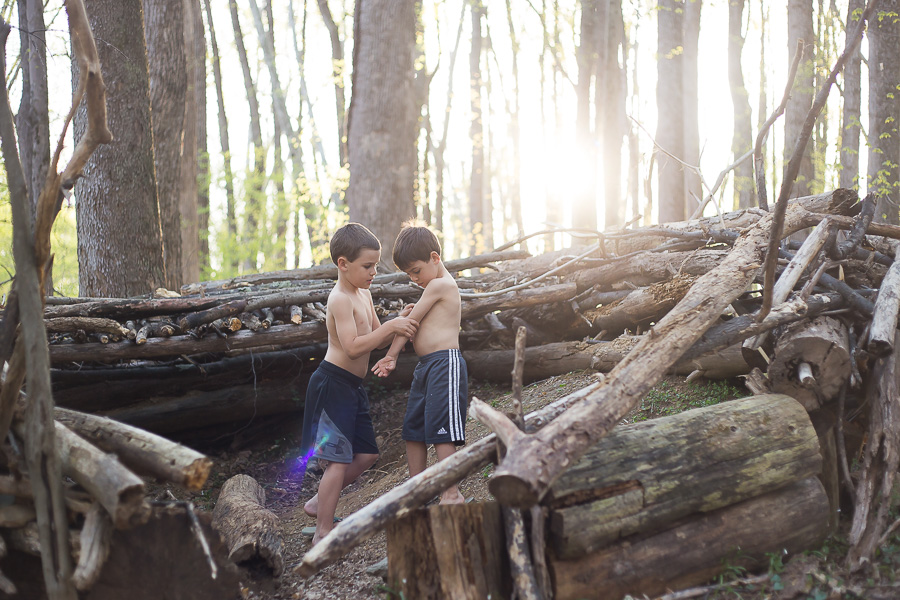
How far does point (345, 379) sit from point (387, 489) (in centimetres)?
105

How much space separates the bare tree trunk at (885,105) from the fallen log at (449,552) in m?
8.41

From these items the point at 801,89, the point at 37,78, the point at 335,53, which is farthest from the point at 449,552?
the point at 335,53

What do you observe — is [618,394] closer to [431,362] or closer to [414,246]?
[431,362]

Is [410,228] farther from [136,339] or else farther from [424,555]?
[136,339]

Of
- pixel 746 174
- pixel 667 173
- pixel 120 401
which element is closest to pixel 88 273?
pixel 120 401

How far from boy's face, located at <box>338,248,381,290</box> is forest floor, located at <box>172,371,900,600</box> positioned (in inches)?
58.8

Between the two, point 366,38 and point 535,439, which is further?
point 366,38

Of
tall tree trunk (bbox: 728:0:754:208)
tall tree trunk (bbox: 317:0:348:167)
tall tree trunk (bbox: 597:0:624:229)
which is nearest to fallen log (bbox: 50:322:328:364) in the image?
tall tree trunk (bbox: 597:0:624:229)

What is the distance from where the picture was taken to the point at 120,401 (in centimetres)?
591

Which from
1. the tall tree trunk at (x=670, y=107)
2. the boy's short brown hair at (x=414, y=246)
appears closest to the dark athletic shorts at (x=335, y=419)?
the boy's short brown hair at (x=414, y=246)

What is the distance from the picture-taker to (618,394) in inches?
114

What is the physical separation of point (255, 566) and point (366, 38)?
8.18 metres

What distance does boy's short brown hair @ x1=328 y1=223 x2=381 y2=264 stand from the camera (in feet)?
13.0

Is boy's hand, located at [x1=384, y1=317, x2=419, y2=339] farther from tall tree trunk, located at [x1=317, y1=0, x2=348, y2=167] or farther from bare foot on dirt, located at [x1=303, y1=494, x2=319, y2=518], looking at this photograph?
tall tree trunk, located at [x1=317, y1=0, x2=348, y2=167]
